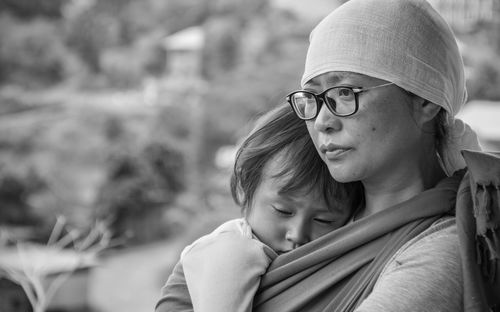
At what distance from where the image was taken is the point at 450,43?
1022 mm

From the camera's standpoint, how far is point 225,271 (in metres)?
1.08

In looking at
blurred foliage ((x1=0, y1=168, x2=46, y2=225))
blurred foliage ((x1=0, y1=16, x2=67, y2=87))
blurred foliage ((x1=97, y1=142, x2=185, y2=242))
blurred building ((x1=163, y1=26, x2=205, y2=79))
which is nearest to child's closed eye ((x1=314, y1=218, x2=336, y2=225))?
blurred foliage ((x1=97, y1=142, x2=185, y2=242))

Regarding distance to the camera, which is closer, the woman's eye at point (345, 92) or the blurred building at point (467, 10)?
the woman's eye at point (345, 92)

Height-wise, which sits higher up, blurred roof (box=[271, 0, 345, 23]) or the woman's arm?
blurred roof (box=[271, 0, 345, 23])

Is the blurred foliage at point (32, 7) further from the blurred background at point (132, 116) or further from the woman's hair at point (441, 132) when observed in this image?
the woman's hair at point (441, 132)

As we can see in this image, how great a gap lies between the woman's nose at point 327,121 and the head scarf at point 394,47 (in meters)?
0.06

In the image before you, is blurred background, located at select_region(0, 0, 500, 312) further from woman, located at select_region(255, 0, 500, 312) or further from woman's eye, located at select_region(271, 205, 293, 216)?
woman, located at select_region(255, 0, 500, 312)

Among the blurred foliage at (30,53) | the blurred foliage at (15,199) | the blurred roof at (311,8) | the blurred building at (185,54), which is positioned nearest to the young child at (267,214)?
the blurred foliage at (15,199)

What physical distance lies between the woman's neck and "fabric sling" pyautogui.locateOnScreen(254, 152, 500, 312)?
0.04m

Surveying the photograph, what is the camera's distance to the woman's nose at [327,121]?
98 centimetres

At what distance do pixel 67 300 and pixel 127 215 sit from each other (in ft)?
10.1

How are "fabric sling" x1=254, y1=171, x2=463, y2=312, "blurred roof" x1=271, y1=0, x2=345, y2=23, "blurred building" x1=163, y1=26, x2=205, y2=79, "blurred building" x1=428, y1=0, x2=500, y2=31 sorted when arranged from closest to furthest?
1. "fabric sling" x1=254, y1=171, x2=463, y2=312
2. "blurred building" x1=428, y1=0, x2=500, y2=31
3. "blurred roof" x1=271, y1=0, x2=345, y2=23
4. "blurred building" x1=163, y1=26, x2=205, y2=79

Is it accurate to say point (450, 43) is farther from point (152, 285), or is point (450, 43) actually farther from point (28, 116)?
point (28, 116)

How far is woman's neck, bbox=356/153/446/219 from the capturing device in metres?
1.04
